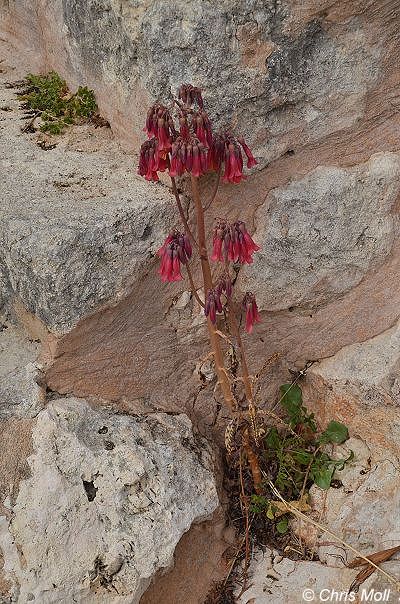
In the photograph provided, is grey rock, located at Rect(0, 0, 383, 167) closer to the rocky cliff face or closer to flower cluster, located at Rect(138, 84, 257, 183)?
the rocky cliff face

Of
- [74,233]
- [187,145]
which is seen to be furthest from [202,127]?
[74,233]

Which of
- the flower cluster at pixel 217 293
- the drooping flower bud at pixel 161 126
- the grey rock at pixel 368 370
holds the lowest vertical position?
the grey rock at pixel 368 370

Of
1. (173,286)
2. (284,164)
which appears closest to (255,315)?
(173,286)

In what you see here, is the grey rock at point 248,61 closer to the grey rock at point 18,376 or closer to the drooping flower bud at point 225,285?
the drooping flower bud at point 225,285

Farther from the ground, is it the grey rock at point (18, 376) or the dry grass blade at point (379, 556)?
the grey rock at point (18, 376)

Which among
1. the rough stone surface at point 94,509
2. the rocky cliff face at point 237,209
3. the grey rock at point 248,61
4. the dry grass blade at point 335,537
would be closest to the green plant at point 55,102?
the rocky cliff face at point 237,209

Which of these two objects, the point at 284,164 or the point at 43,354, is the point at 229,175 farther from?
the point at 43,354

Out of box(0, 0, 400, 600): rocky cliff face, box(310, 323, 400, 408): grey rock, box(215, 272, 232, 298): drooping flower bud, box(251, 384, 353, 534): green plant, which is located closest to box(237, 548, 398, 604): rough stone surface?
box(251, 384, 353, 534): green plant
